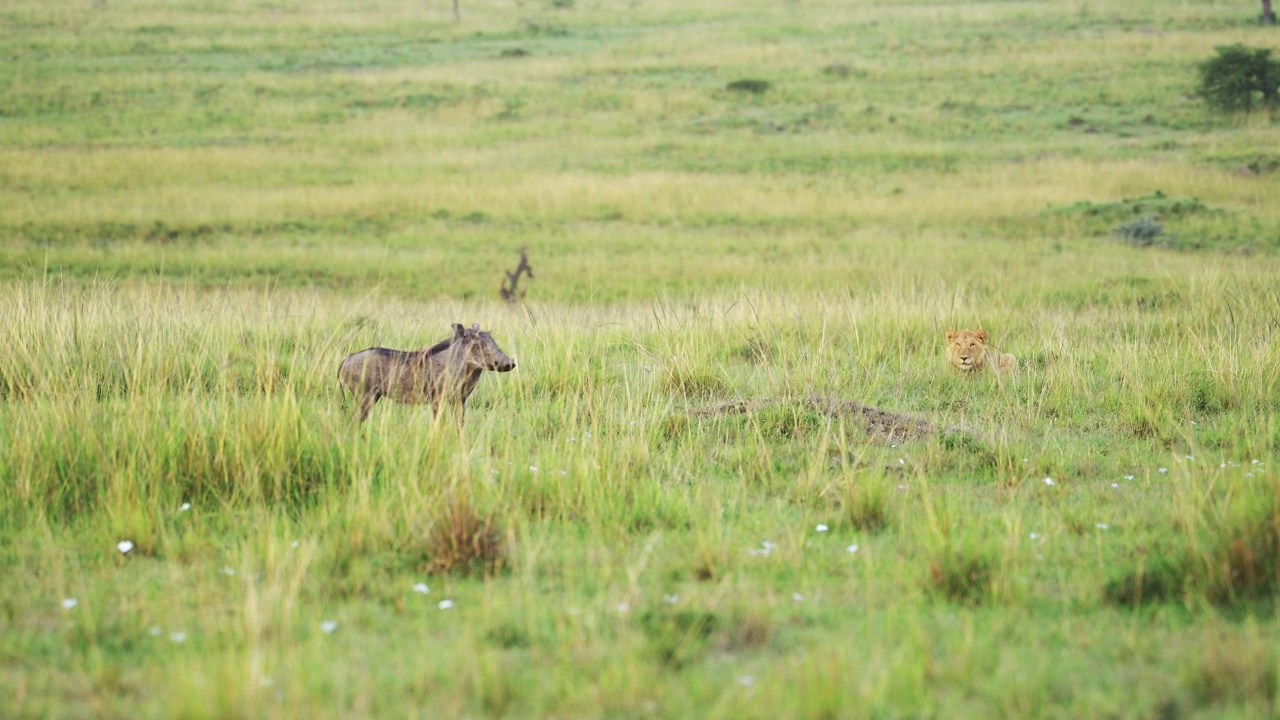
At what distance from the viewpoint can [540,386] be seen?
768 centimetres

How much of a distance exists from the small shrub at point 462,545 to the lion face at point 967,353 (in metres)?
4.64

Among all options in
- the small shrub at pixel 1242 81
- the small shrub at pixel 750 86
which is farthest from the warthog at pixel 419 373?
the small shrub at pixel 750 86

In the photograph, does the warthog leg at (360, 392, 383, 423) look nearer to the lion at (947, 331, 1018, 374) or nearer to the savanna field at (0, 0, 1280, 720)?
the savanna field at (0, 0, 1280, 720)

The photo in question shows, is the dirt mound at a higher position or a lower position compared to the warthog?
lower

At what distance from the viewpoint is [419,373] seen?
6125mm

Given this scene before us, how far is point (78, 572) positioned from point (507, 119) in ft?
106

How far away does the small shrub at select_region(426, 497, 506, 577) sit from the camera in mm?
4352

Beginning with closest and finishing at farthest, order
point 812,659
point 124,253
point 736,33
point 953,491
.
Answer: point 812,659
point 953,491
point 124,253
point 736,33

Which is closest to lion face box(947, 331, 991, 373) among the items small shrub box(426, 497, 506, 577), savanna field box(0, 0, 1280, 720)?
savanna field box(0, 0, 1280, 720)

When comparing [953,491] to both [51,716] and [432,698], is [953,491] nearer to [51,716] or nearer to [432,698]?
[432,698]

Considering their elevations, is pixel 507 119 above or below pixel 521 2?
below

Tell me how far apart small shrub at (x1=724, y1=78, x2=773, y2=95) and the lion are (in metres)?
31.3

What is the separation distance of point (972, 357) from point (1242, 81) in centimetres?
2907

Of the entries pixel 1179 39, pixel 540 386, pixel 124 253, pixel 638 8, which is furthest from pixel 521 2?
pixel 540 386
